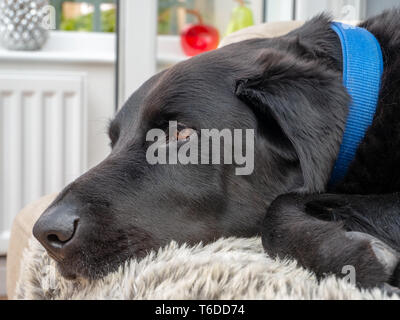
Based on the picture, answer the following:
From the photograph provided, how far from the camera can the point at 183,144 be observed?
3.58 feet

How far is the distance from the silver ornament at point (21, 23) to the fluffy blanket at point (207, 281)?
71.9 inches

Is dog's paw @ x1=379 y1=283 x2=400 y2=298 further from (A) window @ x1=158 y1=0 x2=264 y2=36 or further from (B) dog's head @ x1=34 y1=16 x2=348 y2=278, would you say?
(A) window @ x1=158 y1=0 x2=264 y2=36

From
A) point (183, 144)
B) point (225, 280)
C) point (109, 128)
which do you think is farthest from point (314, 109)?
point (109, 128)

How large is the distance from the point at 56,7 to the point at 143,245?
7.03ft

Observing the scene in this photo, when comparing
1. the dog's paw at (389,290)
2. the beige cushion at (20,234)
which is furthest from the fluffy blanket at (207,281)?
the beige cushion at (20,234)

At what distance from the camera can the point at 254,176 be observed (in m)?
1.10

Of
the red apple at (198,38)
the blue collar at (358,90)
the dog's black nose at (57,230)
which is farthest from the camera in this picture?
the red apple at (198,38)

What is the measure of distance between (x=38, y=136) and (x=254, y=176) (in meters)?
1.66

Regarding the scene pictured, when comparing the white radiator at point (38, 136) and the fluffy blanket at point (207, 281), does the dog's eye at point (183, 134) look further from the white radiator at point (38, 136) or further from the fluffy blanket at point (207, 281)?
the white radiator at point (38, 136)

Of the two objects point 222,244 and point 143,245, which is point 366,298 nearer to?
point 222,244

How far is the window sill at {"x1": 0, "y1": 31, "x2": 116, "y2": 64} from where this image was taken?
253 cm

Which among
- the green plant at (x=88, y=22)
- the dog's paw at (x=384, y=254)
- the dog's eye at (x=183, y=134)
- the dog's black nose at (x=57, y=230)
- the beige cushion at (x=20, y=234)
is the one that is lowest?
the beige cushion at (x=20, y=234)

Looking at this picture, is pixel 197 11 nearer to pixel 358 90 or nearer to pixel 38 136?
pixel 38 136

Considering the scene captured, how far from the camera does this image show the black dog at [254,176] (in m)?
0.94
